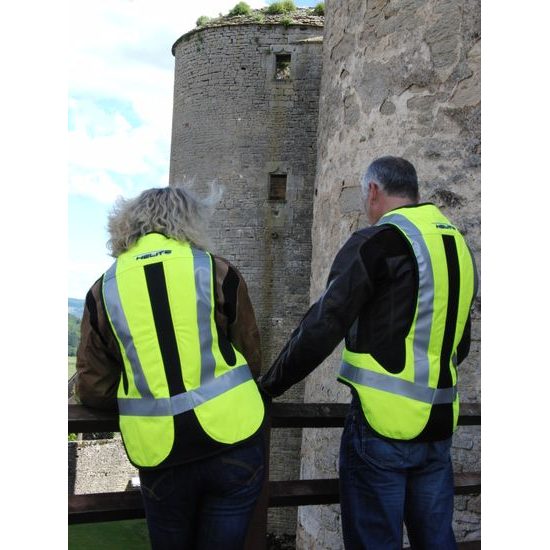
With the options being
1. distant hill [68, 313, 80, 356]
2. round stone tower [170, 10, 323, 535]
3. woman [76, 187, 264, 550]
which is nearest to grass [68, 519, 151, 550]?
round stone tower [170, 10, 323, 535]

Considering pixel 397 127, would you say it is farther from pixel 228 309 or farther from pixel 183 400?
pixel 183 400

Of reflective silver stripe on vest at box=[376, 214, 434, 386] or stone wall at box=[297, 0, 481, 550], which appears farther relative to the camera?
stone wall at box=[297, 0, 481, 550]

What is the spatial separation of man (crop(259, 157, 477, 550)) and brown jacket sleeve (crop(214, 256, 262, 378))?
0.55 ft

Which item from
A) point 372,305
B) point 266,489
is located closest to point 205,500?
point 266,489

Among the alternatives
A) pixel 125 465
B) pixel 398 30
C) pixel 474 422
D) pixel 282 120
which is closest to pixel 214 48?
pixel 282 120

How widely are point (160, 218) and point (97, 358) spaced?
1.58ft

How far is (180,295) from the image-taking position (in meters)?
2.08

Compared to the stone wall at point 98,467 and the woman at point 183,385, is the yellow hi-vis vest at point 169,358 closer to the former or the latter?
the woman at point 183,385

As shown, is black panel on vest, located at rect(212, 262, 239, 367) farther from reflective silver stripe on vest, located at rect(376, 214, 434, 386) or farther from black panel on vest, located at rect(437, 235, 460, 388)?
black panel on vest, located at rect(437, 235, 460, 388)

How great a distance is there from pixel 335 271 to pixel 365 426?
1.62ft

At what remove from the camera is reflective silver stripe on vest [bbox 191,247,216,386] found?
2.08 meters

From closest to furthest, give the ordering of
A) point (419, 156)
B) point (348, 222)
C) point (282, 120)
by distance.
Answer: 1. point (419, 156)
2. point (348, 222)
3. point (282, 120)

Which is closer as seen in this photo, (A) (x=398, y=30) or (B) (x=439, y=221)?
(B) (x=439, y=221)

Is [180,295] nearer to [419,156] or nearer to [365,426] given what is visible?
[365,426]
